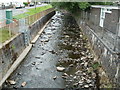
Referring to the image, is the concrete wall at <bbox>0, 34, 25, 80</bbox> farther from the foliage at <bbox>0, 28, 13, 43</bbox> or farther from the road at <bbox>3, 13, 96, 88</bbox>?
the road at <bbox>3, 13, 96, 88</bbox>

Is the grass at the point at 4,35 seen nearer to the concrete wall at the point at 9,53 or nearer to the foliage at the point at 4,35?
the foliage at the point at 4,35

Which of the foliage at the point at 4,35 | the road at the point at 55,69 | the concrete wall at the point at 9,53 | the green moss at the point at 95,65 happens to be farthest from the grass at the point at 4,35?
the green moss at the point at 95,65

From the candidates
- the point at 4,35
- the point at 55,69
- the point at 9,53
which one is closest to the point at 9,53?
the point at 9,53

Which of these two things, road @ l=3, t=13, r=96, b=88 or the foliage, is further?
the foliage

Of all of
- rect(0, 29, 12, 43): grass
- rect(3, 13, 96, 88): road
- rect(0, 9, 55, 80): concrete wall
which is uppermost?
rect(0, 29, 12, 43): grass

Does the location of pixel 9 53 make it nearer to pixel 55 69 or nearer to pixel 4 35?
pixel 4 35

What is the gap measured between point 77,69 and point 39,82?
2751 millimetres

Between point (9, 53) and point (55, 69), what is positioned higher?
point (9, 53)

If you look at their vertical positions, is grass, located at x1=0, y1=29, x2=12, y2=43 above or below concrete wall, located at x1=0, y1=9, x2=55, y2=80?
above

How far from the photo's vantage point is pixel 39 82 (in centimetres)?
884

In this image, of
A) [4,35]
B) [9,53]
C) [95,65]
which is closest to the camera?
[9,53]

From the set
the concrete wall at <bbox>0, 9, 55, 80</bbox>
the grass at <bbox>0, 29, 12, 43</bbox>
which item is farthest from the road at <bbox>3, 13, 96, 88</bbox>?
the grass at <bbox>0, 29, 12, 43</bbox>

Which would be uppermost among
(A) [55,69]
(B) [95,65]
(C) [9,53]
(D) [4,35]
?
(D) [4,35]

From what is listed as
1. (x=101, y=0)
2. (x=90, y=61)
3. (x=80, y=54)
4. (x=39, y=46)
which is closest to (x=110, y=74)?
(x=90, y=61)
